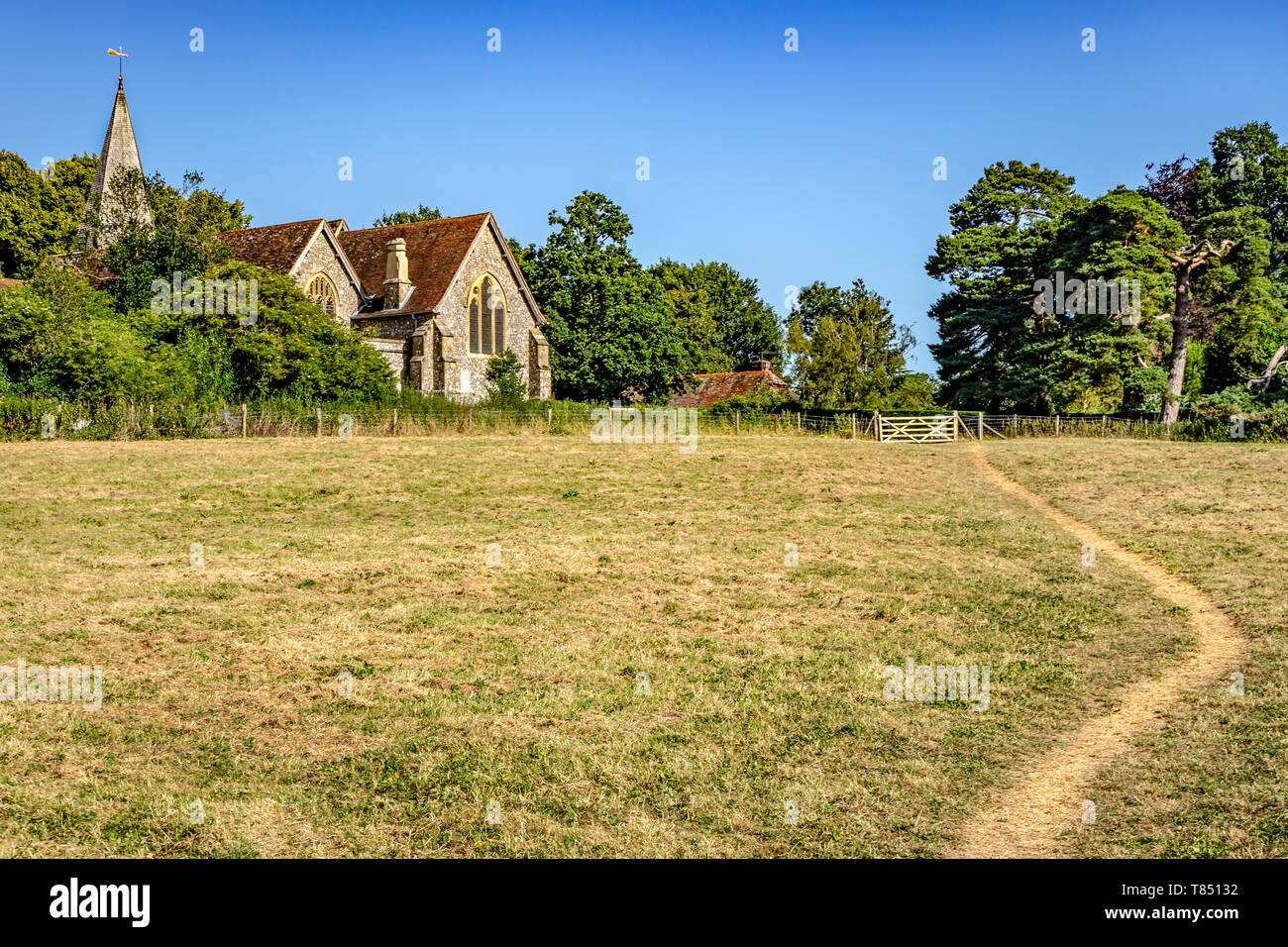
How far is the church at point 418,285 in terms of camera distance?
185 feet

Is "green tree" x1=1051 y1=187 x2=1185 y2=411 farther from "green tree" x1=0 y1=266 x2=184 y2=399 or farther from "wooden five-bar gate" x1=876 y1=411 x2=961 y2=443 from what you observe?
"green tree" x1=0 y1=266 x2=184 y2=399

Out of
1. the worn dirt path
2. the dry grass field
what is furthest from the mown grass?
the worn dirt path

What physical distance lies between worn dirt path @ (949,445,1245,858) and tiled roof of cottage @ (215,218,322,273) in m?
48.5

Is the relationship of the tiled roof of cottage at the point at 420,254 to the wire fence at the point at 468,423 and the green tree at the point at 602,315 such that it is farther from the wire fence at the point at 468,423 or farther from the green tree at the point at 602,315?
the wire fence at the point at 468,423

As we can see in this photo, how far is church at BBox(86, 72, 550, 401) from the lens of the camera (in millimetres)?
56375

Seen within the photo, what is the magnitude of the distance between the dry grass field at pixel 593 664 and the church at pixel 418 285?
3015 centimetres

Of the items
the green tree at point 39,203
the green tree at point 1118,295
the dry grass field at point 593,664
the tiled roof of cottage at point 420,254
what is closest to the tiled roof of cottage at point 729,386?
the tiled roof of cottage at point 420,254

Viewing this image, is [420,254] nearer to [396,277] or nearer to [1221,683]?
[396,277]

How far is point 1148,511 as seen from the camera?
2439 centimetres

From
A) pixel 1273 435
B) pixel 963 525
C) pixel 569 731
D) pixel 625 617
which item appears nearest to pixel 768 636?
pixel 625 617

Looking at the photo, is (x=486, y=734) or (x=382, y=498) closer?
(x=486, y=734)

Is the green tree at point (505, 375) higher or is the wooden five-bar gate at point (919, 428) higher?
the green tree at point (505, 375)

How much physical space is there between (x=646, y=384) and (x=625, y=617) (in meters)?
44.5
